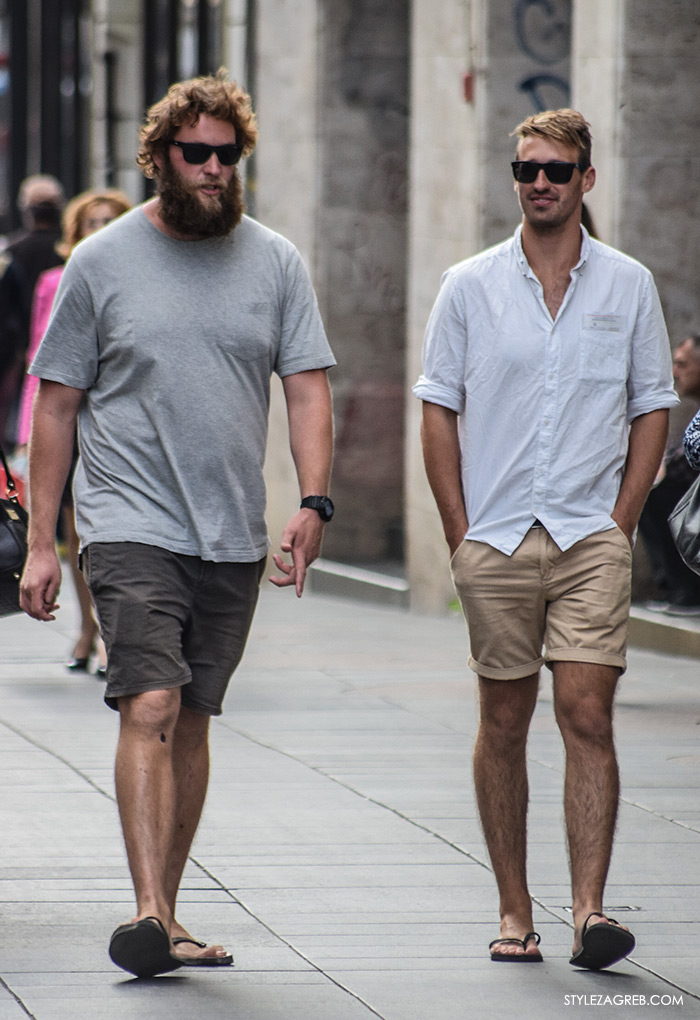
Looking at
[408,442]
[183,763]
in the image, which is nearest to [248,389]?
[183,763]

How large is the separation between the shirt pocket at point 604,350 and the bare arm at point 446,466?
1.14 feet

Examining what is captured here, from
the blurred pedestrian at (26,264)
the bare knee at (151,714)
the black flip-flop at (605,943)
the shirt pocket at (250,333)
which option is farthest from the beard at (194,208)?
the blurred pedestrian at (26,264)

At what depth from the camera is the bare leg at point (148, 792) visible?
14.8 feet

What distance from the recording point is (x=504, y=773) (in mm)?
4926

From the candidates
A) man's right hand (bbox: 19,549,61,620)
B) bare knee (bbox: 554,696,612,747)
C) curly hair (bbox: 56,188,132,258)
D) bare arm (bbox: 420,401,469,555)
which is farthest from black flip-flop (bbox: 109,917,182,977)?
curly hair (bbox: 56,188,132,258)

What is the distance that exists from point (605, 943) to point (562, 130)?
6.03ft

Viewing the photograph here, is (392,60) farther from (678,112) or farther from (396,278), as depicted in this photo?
(678,112)

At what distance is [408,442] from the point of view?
12836 mm

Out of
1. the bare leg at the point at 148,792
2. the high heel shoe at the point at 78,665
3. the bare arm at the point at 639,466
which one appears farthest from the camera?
the high heel shoe at the point at 78,665

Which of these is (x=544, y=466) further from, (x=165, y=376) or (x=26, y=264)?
(x=26, y=264)

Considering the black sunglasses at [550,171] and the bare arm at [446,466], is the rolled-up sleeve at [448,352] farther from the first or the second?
the black sunglasses at [550,171]

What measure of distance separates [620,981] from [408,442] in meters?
8.36

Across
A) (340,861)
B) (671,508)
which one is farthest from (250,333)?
(671,508)

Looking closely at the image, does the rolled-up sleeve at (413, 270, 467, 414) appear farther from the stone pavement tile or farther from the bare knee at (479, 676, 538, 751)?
the stone pavement tile
